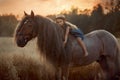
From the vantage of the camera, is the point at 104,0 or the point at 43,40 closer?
the point at 43,40

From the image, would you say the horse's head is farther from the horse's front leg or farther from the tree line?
the tree line

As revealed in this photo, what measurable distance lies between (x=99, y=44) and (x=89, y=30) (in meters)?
0.30

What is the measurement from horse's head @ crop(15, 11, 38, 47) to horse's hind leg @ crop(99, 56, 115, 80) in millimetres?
771

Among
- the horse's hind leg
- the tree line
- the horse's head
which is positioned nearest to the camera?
the horse's head

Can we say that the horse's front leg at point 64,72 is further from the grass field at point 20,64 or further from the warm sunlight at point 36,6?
the warm sunlight at point 36,6

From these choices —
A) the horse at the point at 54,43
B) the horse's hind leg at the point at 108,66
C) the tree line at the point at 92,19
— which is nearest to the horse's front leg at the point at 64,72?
the horse at the point at 54,43

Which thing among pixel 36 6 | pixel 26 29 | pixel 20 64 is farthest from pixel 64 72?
pixel 36 6

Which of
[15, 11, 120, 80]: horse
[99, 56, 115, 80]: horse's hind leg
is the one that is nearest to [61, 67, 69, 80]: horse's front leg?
[15, 11, 120, 80]: horse

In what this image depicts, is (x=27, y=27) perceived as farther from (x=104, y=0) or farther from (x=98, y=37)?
(x=104, y=0)

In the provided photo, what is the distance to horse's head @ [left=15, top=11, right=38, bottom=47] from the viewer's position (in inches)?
108

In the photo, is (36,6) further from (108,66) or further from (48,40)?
(108,66)

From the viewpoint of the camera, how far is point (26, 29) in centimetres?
274

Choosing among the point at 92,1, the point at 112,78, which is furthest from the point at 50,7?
the point at 112,78

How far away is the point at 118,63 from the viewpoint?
321 centimetres
